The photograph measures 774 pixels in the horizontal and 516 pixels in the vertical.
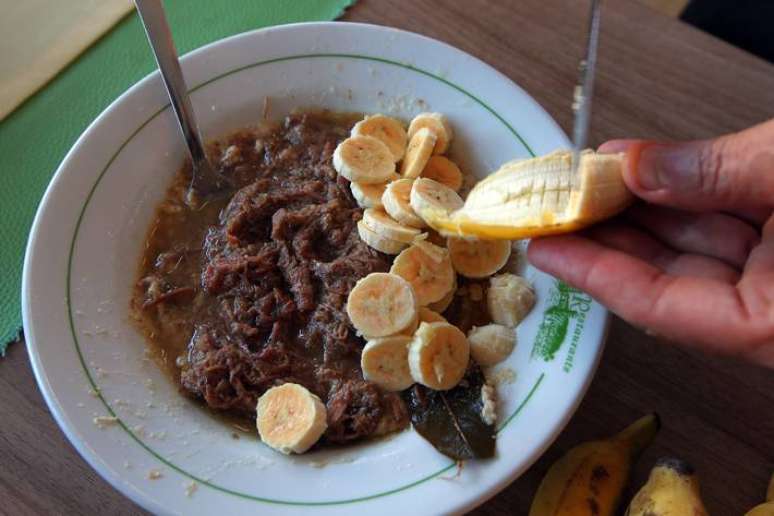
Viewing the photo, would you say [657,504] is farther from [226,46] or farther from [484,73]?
[226,46]

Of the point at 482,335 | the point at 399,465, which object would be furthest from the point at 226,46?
the point at 399,465

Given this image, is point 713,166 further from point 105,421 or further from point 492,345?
point 105,421

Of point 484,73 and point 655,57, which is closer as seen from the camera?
point 484,73

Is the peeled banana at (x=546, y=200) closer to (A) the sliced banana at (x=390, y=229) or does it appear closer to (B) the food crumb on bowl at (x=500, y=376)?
(A) the sliced banana at (x=390, y=229)

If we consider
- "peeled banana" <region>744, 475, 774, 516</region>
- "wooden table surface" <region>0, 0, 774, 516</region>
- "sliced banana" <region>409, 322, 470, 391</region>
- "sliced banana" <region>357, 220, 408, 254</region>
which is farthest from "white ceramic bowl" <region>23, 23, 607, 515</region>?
"peeled banana" <region>744, 475, 774, 516</region>

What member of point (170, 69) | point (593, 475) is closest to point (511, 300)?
point (593, 475)

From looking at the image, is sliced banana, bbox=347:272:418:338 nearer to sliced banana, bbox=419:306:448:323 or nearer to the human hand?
sliced banana, bbox=419:306:448:323
